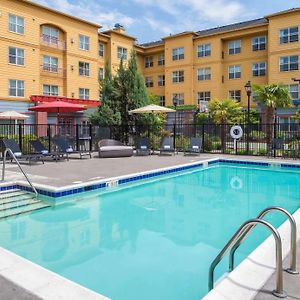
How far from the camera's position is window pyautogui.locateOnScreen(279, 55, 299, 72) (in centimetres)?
3177

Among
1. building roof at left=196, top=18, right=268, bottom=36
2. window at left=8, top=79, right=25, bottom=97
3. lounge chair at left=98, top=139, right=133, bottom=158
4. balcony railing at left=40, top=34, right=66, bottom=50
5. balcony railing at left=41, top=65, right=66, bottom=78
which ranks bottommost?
lounge chair at left=98, top=139, right=133, bottom=158

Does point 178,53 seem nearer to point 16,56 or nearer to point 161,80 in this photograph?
point 161,80

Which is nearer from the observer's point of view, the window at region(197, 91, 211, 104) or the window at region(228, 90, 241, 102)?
the window at region(228, 90, 241, 102)

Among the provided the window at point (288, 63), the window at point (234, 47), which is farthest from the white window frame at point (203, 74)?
the window at point (288, 63)

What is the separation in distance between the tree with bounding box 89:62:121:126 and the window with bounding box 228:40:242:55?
20607 mm

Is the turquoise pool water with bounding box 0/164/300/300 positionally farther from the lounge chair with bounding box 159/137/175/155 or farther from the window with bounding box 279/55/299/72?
the window with bounding box 279/55/299/72

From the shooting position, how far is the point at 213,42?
37.0 metres

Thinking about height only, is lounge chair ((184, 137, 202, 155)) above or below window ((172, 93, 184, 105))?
below

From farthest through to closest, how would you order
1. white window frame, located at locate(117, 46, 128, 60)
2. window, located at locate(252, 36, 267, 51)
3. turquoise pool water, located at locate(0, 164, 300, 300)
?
white window frame, located at locate(117, 46, 128, 60)
window, located at locate(252, 36, 267, 51)
turquoise pool water, located at locate(0, 164, 300, 300)

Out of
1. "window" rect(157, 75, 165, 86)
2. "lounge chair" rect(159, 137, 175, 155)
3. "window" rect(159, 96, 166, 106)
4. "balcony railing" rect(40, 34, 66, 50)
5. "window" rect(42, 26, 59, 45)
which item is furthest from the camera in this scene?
"window" rect(157, 75, 165, 86)

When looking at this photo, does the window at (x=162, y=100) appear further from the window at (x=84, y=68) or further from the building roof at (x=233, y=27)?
the window at (x=84, y=68)

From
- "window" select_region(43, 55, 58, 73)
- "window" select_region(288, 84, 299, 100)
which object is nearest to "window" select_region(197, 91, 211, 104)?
"window" select_region(288, 84, 299, 100)

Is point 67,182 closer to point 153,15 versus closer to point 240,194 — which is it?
point 240,194

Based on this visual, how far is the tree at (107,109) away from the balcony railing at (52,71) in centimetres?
1241
